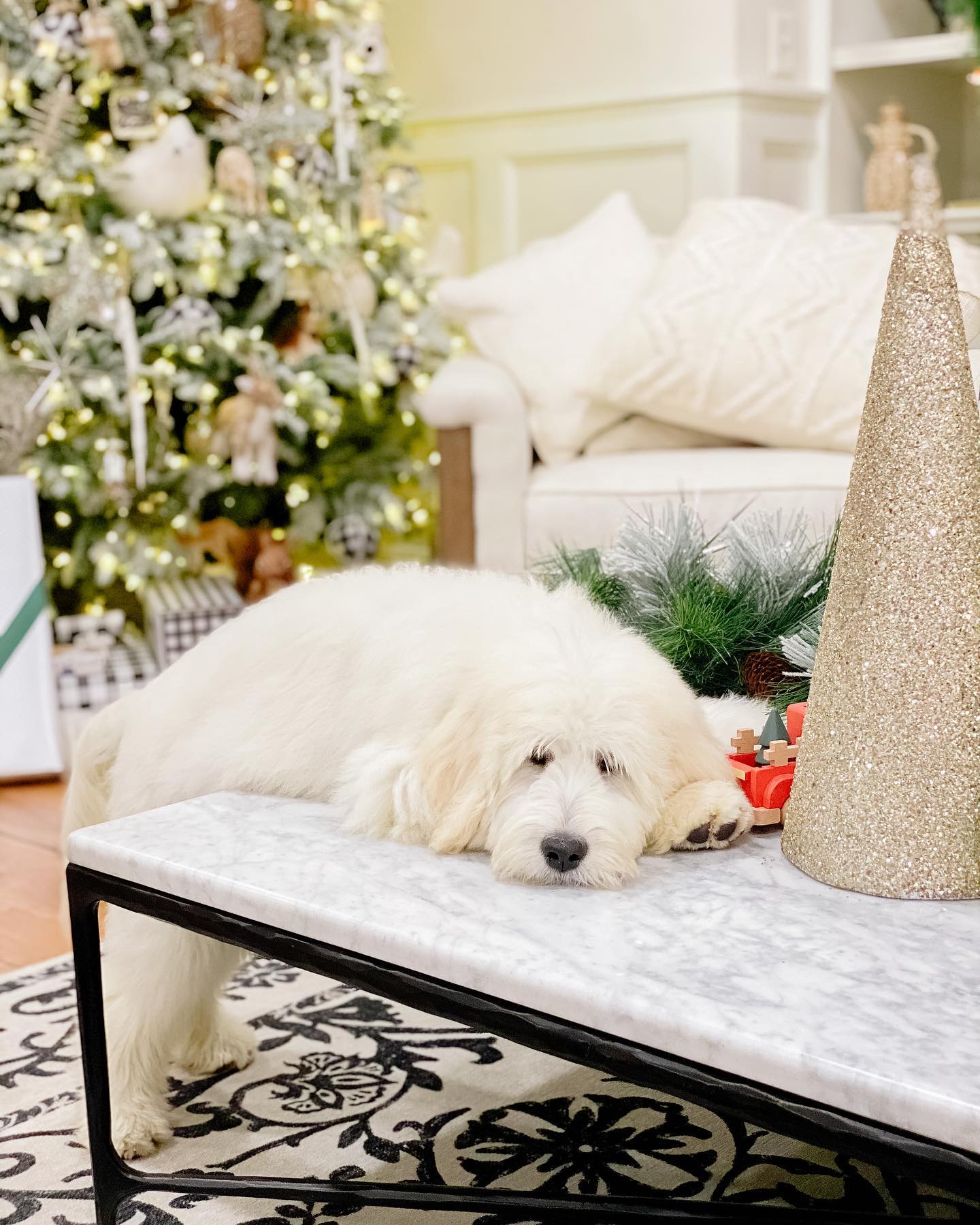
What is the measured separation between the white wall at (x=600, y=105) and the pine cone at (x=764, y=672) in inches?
117

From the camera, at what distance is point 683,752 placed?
1.22 meters

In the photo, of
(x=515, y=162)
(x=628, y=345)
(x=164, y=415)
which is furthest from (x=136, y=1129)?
(x=515, y=162)

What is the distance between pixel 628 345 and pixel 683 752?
2.09 meters

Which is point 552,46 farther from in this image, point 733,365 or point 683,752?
point 683,752

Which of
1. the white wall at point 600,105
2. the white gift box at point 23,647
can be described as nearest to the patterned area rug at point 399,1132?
the white gift box at point 23,647

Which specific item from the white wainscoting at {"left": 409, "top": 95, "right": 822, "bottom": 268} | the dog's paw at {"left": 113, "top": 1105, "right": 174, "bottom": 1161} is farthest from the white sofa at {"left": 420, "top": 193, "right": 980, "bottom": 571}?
the dog's paw at {"left": 113, "top": 1105, "right": 174, "bottom": 1161}

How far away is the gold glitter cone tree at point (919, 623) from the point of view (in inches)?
41.4

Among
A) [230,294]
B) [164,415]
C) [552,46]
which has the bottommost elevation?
[164,415]

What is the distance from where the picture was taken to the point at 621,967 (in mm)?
942

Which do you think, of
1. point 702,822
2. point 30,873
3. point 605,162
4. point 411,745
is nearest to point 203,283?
point 605,162

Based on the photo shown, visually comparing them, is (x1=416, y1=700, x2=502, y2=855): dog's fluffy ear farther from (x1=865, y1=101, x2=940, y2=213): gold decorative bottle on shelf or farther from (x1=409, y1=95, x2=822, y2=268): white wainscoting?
(x1=409, y1=95, x2=822, y2=268): white wainscoting

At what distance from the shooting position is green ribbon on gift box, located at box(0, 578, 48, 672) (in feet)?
10.0

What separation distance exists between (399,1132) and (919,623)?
0.87m

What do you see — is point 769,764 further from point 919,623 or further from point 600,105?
point 600,105
